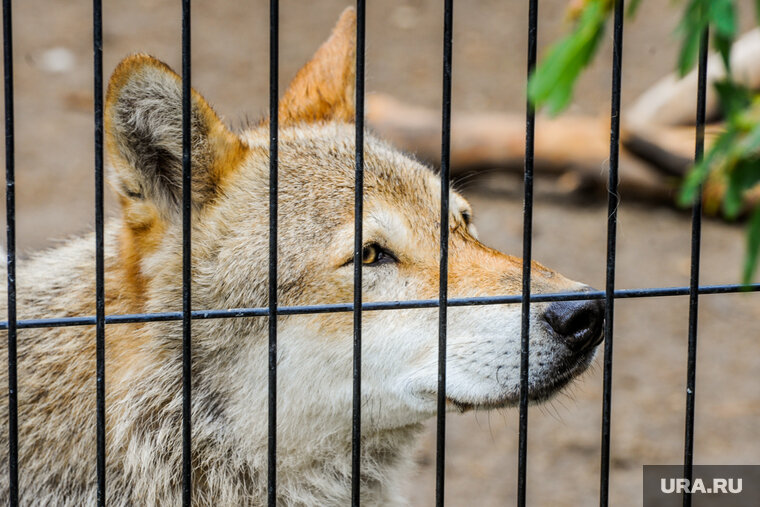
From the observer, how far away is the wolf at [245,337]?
2936 millimetres

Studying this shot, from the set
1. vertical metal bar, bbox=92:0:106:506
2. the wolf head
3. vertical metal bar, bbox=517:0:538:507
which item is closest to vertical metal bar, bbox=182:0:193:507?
vertical metal bar, bbox=92:0:106:506

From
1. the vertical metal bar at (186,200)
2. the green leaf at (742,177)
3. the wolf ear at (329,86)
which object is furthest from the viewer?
the wolf ear at (329,86)

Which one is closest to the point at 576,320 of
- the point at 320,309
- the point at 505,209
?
the point at 320,309

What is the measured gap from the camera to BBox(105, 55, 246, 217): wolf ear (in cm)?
275

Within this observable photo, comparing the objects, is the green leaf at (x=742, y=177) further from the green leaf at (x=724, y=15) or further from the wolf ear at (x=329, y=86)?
the wolf ear at (x=329, y=86)

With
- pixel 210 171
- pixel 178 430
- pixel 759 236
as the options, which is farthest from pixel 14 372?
pixel 759 236

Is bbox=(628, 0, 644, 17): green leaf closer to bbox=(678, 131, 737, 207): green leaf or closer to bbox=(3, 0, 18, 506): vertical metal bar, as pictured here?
bbox=(678, 131, 737, 207): green leaf

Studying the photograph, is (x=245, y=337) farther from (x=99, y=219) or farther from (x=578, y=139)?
(x=578, y=139)

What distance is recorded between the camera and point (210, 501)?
3.11m

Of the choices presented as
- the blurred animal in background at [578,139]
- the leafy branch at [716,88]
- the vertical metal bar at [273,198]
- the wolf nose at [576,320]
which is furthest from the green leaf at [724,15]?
the blurred animal in background at [578,139]

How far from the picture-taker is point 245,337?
10.1 feet

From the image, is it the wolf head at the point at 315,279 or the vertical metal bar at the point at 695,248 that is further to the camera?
the wolf head at the point at 315,279

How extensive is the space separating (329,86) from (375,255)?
3.64ft

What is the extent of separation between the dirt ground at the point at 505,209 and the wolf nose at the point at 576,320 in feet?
0.89
